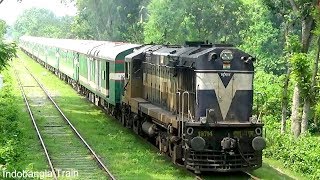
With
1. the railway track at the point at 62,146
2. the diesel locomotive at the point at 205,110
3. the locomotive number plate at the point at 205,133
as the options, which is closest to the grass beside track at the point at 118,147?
the railway track at the point at 62,146

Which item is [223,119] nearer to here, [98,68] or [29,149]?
[29,149]

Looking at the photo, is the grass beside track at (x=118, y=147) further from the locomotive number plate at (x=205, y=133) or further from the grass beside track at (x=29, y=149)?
the grass beside track at (x=29, y=149)

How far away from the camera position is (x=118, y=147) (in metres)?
18.1

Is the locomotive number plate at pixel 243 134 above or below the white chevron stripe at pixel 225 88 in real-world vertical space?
below

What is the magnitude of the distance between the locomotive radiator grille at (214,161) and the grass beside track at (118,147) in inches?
24.9

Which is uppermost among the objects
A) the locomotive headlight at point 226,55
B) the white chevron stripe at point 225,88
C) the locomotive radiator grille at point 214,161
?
the locomotive headlight at point 226,55

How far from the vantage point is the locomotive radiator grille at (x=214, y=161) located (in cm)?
1351

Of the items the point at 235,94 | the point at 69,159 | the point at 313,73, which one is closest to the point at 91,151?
the point at 69,159

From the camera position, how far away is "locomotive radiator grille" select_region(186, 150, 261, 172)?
1351 cm

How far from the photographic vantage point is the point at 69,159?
16.3 meters

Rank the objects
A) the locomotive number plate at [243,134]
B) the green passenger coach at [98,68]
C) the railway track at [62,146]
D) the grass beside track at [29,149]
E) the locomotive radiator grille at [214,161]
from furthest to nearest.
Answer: the green passenger coach at [98,68], the grass beside track at [29,149], the railway track at [62,146], the locomotive number plate at [243,134], the locomotive radiator grille at [214,161]

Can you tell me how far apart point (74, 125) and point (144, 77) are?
473 centimetres

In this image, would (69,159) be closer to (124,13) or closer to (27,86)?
(27,86)

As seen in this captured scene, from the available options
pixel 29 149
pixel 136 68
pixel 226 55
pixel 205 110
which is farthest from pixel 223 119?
pixel 29 149
